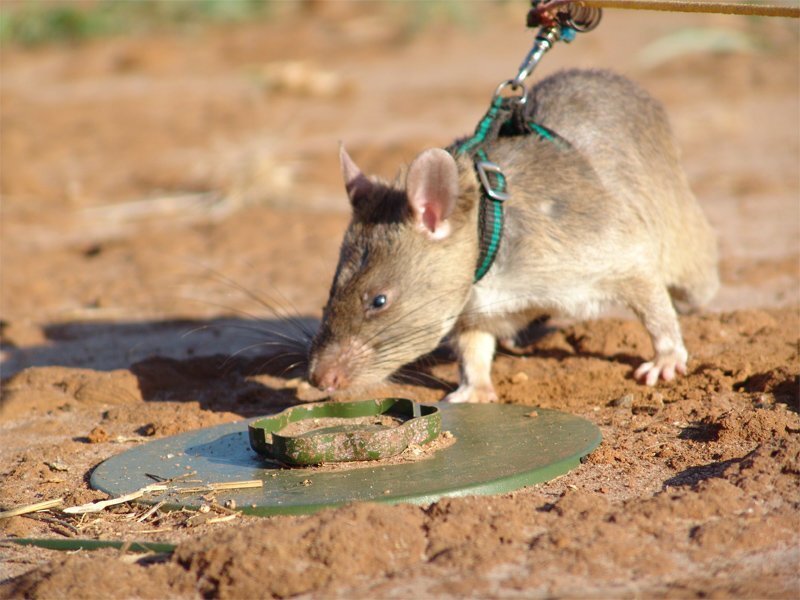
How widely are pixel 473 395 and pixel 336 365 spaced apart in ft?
2.88

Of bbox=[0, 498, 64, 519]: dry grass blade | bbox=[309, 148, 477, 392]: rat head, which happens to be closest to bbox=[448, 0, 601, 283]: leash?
bbox=[309, 148, 477, 392]: rat head

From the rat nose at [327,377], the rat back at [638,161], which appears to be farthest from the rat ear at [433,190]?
the rat back at [638,161]

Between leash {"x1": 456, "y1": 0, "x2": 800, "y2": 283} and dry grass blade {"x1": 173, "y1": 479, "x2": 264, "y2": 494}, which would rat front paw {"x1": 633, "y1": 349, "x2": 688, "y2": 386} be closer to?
leash {"x1": 456, "y1": 0, "x2": 800, "y2": 283}

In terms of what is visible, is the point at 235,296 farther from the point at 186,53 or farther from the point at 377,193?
the point at 186,53

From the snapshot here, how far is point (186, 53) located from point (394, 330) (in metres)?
14.1

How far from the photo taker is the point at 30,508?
155 inches

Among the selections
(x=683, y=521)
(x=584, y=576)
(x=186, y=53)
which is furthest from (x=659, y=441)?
(x=186, y=53)

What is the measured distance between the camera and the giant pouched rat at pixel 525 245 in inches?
186

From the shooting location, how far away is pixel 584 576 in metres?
3.10

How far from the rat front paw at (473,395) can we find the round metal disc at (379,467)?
450 millimetres

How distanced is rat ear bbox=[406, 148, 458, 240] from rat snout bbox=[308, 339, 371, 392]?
23.8 inches

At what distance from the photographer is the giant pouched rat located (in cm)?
473

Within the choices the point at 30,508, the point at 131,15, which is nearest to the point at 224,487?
the point at 30,508

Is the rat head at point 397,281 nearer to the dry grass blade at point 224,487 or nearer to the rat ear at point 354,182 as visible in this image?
the rat ear at point 354,182
